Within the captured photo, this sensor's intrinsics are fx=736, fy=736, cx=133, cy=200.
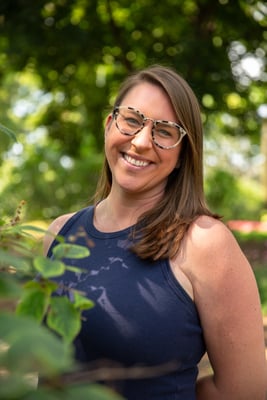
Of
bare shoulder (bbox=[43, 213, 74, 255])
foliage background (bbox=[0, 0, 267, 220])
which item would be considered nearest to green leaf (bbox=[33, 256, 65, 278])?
bare shoulder (bbox=[43, 213, 74, 255])

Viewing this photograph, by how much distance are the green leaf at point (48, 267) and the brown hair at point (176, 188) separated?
1.08 m

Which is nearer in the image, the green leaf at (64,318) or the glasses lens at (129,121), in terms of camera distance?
the green leaf at (64,318)

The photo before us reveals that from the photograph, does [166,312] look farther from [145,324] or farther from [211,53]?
[211,53]

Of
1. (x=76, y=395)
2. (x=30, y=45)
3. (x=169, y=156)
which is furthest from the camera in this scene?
(x=30, y=45)

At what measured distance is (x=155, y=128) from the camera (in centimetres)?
218

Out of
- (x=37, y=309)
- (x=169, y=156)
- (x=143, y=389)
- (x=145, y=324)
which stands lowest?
(x=143, y=389)

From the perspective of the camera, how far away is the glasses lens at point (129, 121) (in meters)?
2.20

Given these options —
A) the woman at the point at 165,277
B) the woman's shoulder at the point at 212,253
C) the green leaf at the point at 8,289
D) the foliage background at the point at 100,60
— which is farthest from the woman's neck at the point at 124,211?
the foliage background at the point at 100,60

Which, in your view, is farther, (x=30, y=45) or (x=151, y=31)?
(x=151, y=31)

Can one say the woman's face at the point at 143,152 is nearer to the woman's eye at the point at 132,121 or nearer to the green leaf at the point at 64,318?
the woman's eye at the point at 132,121

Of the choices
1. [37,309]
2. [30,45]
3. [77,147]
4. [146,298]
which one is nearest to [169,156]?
[146,298]

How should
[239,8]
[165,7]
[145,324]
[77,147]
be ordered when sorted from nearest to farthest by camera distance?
[145,324], [239,8], [165,7], [77,147]

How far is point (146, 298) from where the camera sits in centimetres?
208

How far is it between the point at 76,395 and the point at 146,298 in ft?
4.35
